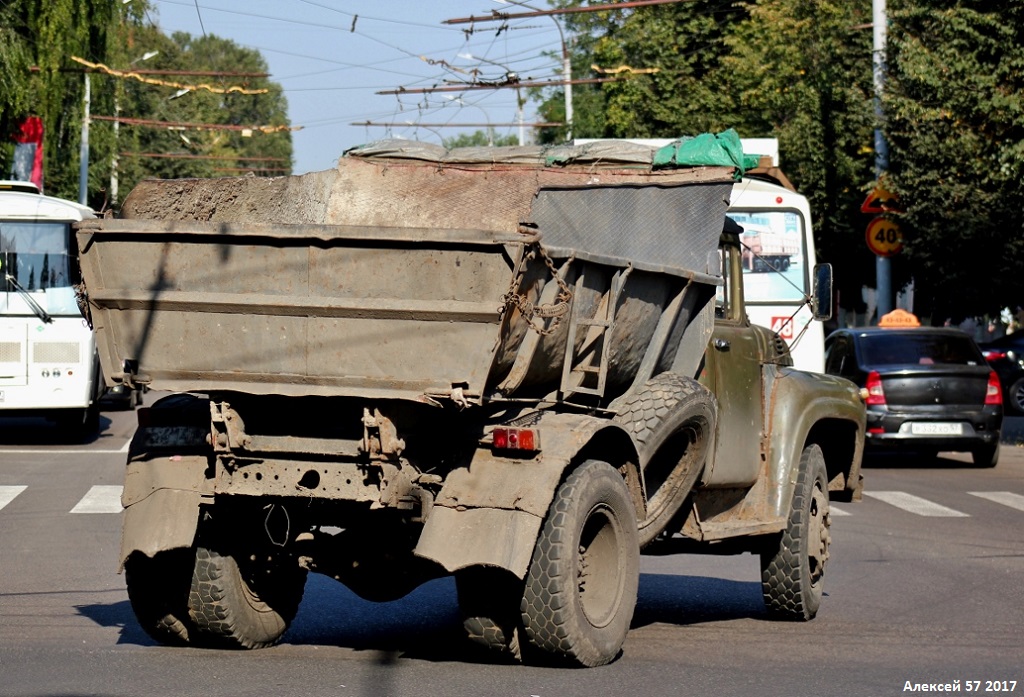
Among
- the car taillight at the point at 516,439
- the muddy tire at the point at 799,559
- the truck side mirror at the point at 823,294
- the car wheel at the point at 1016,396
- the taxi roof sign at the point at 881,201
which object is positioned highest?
the taxi roof sign at the point at 881,201

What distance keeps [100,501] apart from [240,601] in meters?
8.26

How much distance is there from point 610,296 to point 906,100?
21273 millimetres

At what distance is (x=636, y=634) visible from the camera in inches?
334

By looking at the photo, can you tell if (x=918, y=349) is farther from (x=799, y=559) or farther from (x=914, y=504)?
(x=799, y=559)

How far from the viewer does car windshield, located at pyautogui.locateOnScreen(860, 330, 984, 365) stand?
66.6 ft

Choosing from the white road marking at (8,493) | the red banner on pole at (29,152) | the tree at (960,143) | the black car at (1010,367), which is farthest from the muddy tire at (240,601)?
the black car at (1010,367)

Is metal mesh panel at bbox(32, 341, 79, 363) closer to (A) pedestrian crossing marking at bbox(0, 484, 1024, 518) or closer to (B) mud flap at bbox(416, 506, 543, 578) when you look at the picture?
(A) pedestrian crossing marking at bbox(0, 484, 1024, 518)

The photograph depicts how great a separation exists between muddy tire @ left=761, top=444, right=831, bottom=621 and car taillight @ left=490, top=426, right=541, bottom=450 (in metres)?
2.76

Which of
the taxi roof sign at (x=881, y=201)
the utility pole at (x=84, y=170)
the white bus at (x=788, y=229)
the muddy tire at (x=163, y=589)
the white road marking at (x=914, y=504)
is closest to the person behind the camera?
the muddy tire at (x=163, y=589)

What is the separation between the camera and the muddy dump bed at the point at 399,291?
6.49 m

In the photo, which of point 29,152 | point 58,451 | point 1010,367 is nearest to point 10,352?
point 58,451

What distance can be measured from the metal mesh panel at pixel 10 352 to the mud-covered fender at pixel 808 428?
1411 cm

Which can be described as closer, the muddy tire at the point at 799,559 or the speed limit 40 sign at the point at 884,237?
the muddy tire at the point at 799,559

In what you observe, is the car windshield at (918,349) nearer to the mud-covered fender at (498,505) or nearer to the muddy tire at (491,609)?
the muddy tire at (491,609)
